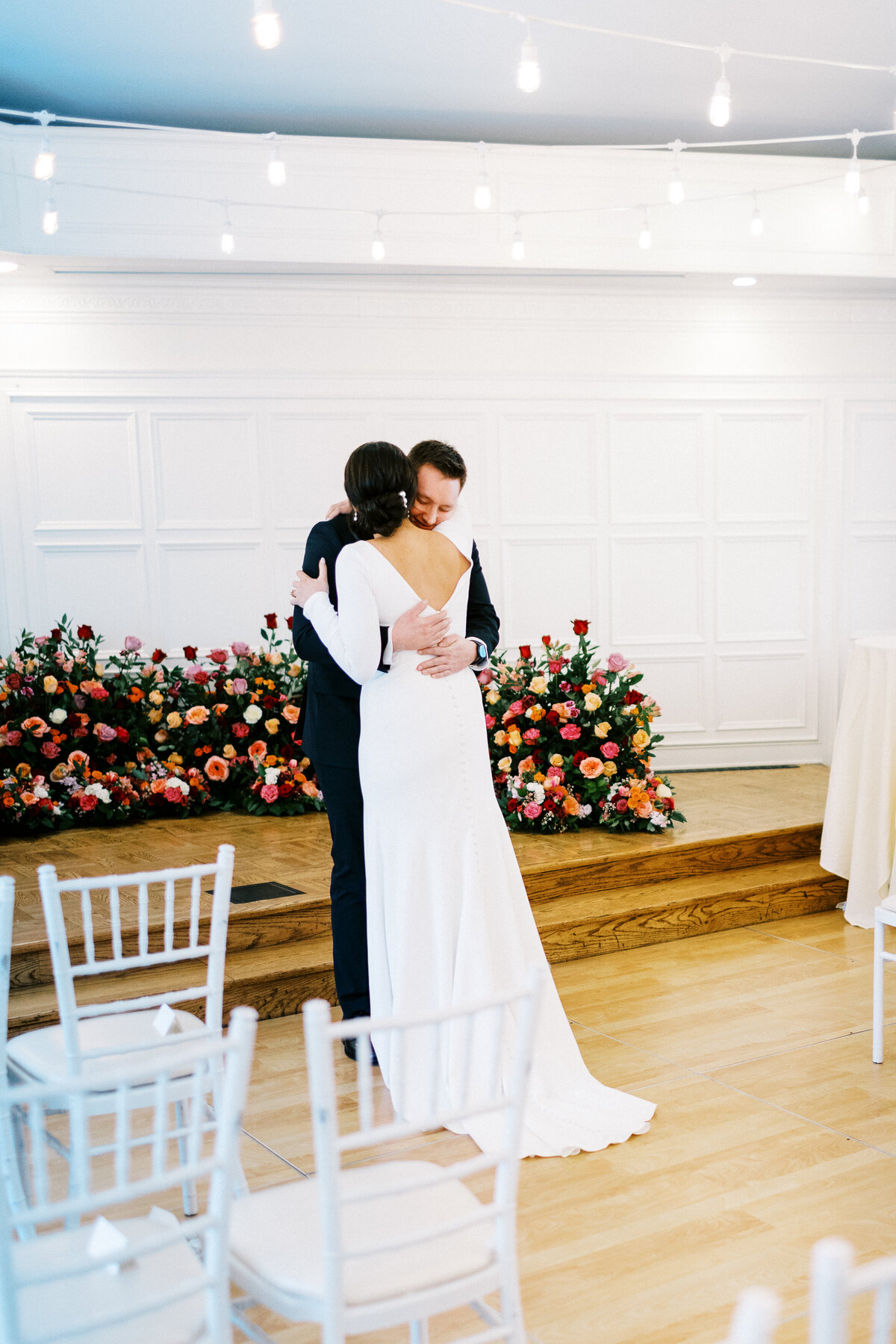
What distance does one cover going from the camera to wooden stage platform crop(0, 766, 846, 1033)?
4.01m

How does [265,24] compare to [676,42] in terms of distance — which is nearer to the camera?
[265,24]

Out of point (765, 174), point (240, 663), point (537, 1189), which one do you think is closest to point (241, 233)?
point (240, 663)

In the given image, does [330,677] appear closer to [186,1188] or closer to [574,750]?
[186,1188]

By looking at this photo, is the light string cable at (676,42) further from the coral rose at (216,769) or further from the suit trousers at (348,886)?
the coral rose at (216,769)

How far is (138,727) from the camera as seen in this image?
5938 mm

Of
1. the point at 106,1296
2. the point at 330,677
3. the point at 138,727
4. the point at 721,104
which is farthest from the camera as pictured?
the point at 138,727

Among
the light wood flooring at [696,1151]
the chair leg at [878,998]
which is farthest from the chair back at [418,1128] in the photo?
the chair leg at [878,998]

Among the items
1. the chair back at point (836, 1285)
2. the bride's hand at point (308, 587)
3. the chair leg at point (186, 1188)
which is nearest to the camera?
the chair back at point (836, 1285)

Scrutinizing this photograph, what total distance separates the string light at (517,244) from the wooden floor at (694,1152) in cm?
358

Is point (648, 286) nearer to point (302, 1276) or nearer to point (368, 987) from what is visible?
point (368, 987)

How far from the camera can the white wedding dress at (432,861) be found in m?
3.00

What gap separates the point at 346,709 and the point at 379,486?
0.73 metres

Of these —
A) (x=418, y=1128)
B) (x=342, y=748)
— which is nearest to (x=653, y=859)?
(x=342, y=748)

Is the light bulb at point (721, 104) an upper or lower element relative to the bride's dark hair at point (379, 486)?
upper
